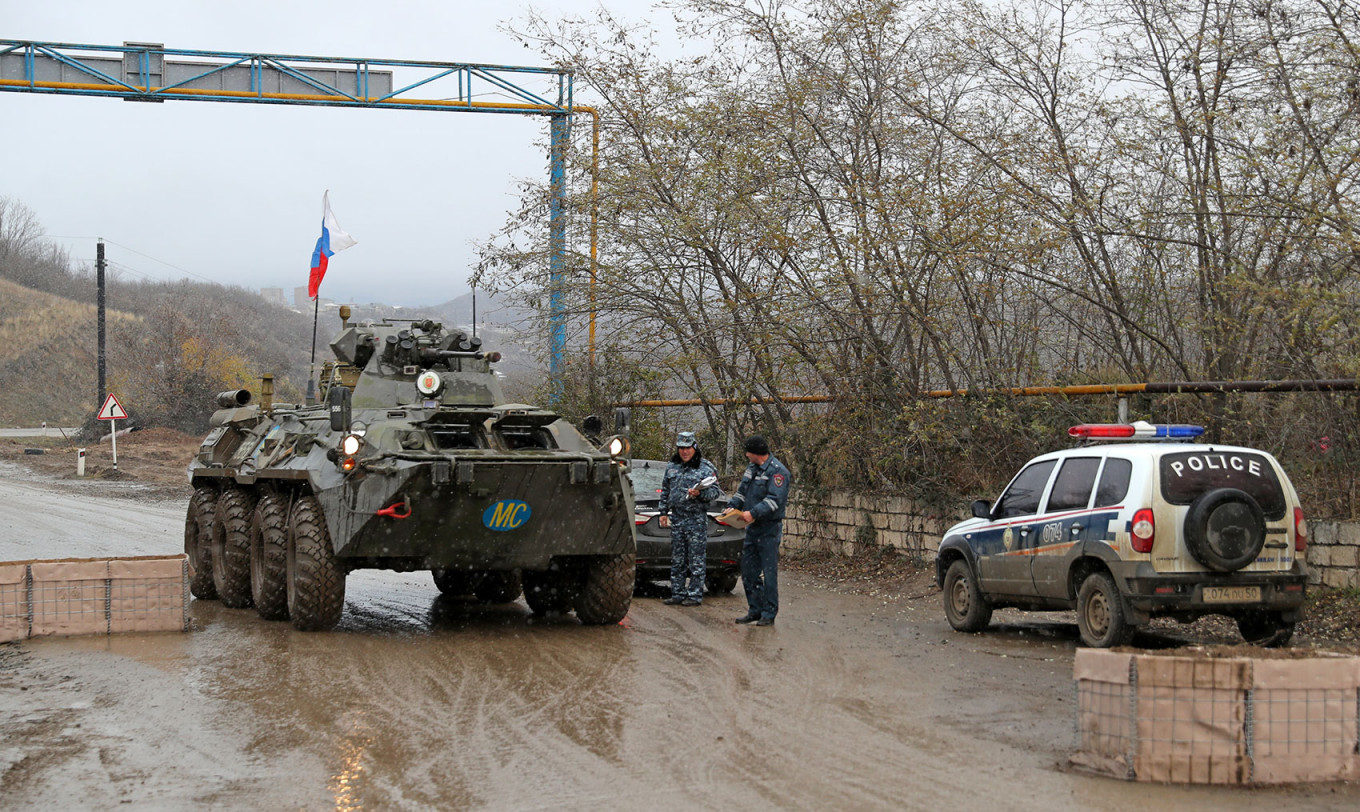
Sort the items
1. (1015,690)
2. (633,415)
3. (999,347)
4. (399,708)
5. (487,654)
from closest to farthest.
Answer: (399,708)
(1015,690)
(487,654)
(999,347)
(633,415)

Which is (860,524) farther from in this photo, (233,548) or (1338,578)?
(233,548)

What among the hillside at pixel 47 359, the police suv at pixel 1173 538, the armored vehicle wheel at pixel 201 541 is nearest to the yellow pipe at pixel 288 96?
the armored vehicle wheel at pixel 201 541

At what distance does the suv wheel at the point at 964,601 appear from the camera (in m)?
11.7

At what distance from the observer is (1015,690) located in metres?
8.93

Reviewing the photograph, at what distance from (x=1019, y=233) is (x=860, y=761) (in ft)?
28.3

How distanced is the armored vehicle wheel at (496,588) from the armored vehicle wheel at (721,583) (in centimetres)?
207

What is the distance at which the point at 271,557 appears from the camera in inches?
472

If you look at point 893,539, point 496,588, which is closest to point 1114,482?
point 893,539

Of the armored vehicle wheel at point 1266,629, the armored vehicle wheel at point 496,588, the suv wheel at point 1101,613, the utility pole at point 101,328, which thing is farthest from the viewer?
the utility pole at point 101,328

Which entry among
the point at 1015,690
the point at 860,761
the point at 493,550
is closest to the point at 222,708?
the point at 493,550

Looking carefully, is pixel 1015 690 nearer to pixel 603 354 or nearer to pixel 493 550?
pixel 493 550

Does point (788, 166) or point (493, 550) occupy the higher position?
point (788, 166)

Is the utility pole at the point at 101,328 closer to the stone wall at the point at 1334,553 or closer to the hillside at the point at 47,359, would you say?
the hillside at the point at 47,359

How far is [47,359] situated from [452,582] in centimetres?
7237
